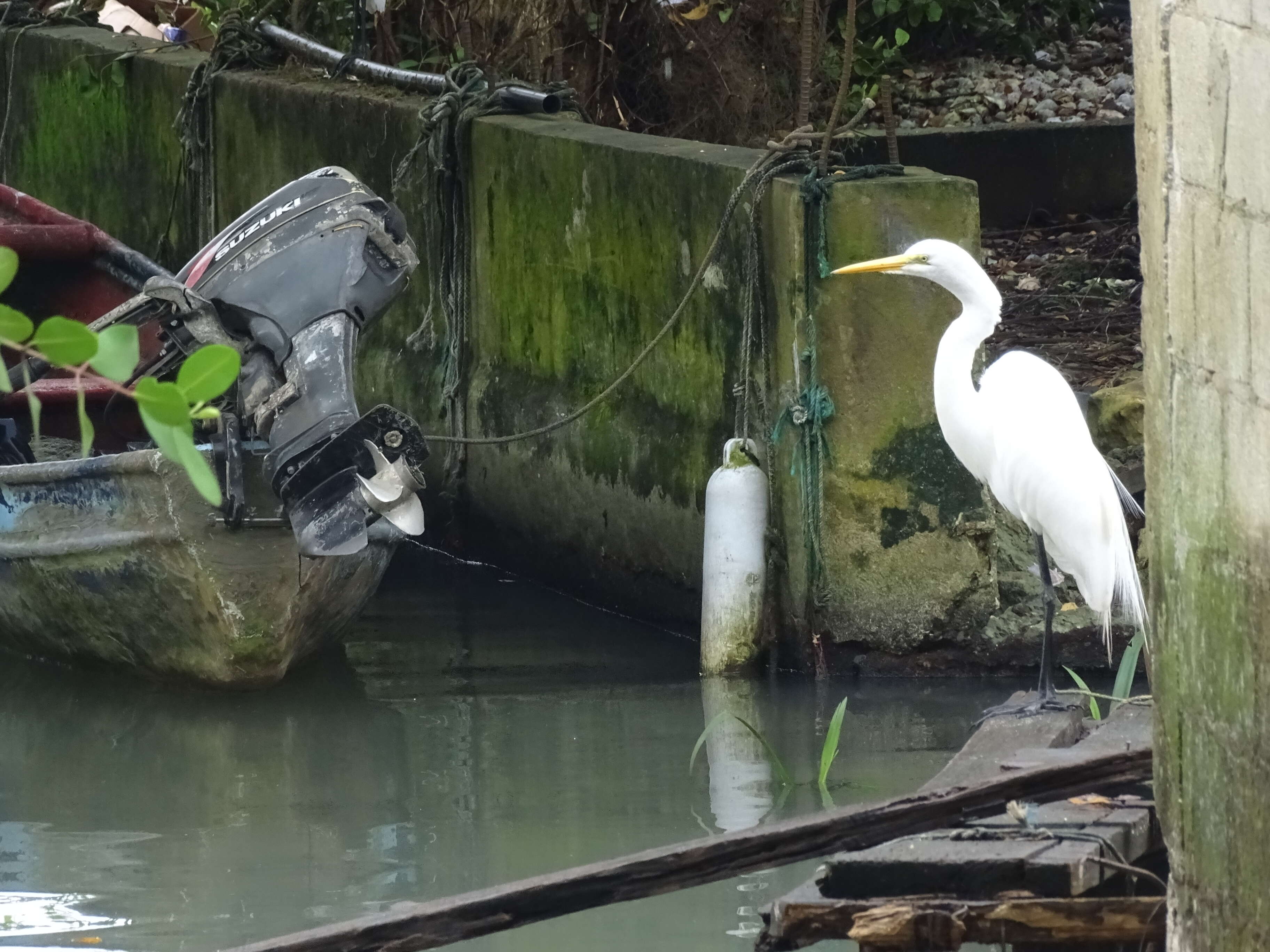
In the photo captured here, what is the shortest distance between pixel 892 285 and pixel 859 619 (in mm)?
1086

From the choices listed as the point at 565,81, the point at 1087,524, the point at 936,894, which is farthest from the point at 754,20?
the point at 936,894

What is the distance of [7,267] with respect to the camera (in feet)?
5.24

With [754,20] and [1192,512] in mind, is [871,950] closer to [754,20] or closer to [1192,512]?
[1192,512]

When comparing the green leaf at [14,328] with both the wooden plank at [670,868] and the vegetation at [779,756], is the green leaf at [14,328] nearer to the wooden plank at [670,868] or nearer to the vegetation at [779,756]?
the wooden plank at [670,868]

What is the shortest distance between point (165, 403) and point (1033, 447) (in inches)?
163

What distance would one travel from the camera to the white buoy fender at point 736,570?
6.80 meters

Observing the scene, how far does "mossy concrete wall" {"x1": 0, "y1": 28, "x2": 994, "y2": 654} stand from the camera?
6.68 metres

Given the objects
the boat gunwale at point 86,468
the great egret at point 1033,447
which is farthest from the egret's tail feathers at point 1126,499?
the boat gunwale at point 86,468

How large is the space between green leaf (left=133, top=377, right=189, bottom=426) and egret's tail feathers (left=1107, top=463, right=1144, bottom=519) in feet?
14.0

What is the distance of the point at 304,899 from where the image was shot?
5.03 m

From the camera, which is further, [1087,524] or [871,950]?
[1087,524]

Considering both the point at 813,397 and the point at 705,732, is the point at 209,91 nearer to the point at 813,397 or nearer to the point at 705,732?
the point at 813,397

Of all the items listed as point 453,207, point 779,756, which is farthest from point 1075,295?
point 779,756

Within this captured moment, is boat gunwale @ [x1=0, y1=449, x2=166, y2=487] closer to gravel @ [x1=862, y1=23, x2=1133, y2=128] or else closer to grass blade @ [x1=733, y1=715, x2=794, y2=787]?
grass blade @ [x1=733, y1=715, x2=794, y2=787]
